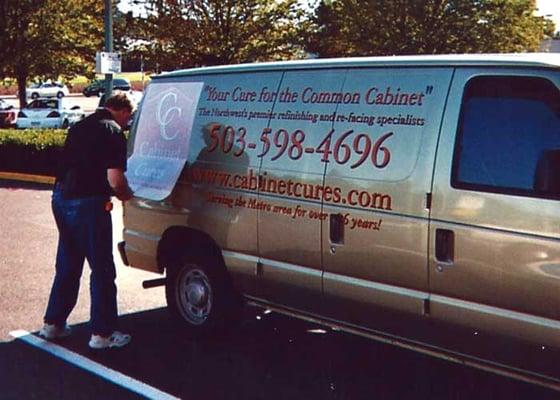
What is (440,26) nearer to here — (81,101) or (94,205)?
(94,205)

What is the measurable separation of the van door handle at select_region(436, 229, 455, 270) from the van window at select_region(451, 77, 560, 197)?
0.88 ft

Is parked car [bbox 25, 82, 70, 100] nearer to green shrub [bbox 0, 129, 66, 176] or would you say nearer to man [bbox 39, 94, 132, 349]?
green shrub [bbox 0, 129, 66, 176]

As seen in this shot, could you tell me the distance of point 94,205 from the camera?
237 inches

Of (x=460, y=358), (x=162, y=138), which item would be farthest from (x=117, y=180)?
(x=460, y=358)

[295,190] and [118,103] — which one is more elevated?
[118,103]

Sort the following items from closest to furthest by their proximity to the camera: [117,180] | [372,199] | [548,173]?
[548,173], [372,199], [117,180]

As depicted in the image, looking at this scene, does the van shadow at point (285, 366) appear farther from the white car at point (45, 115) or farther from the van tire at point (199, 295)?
the white car at point (45, 115)

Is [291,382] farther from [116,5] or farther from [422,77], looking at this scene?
[116,5]

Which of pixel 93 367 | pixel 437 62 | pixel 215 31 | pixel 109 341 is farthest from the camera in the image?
pixel 215 31

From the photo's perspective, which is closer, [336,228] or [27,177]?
[336,228]

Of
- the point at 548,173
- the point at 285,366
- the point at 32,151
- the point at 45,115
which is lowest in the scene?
the point at 285,366

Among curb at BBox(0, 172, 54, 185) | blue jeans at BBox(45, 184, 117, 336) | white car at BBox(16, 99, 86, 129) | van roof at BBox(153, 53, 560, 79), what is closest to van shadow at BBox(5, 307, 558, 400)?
blue jeans at BBox(45, 184, 117, 336)

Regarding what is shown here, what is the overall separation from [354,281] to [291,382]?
2.83 feet

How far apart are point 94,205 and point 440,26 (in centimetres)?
2289
